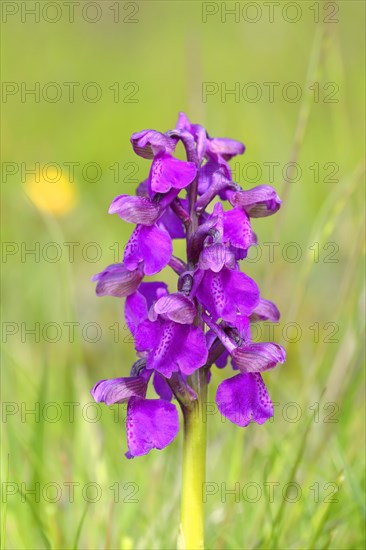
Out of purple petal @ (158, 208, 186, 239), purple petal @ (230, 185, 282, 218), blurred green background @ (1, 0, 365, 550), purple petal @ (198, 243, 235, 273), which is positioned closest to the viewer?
purple petal @ (198, 243, 235, 273)

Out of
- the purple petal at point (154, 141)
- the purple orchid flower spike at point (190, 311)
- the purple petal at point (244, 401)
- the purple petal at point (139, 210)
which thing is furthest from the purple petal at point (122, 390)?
the purple petal at point (154, 141)

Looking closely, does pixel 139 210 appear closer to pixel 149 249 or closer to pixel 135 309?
pixel 149 249

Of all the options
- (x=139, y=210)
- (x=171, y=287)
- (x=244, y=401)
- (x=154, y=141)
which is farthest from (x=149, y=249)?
(x=171, y=287)

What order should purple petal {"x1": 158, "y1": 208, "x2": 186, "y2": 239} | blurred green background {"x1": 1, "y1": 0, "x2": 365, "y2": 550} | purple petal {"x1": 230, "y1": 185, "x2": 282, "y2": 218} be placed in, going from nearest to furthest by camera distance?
purple petal {"x1": 230, "y1": 185, "x2": 282, "y2": 218}
purple petal {"x1": 158, "y1": 208, "x2": 186, "y2": 239}
blurred green background {"x1": 1, "y1": 0, "x2": 365, "y2": 550}

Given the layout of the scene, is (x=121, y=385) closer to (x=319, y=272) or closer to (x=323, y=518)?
(x=323, y=518)

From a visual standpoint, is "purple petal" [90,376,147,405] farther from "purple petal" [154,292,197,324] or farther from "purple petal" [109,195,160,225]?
"purple petal" [109,195,160,225]

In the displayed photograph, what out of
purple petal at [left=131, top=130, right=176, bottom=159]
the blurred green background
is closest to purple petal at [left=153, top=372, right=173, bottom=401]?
the blurred green background

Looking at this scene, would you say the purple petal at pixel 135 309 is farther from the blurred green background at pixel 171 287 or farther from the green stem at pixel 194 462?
the blurred green background at pixel 171 287
